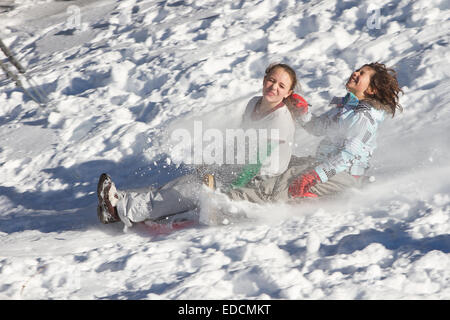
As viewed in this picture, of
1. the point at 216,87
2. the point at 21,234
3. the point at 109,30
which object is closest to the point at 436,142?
the point at 216,87

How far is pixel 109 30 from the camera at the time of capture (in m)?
7.81

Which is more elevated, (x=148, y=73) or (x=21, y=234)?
(x=148, y=73)

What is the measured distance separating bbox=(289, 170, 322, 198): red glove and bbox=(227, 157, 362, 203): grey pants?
6cm

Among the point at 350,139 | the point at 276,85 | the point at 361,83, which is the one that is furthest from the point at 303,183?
the point at 361,83

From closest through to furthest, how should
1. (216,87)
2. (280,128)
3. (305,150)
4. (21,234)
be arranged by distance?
(280,128), (21,234), (305,150), (216,87)

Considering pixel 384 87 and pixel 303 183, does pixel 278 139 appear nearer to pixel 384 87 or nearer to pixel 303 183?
pixel 303 183

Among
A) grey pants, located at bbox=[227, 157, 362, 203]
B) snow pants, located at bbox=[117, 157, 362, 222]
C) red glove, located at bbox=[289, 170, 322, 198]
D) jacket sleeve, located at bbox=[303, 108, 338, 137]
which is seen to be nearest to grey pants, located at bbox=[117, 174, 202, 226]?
snow pants, located at bbox=[117, 157, 362, 222]

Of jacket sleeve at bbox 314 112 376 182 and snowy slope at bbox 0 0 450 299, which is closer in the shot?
snowy slope at bbox 0 0 450 299

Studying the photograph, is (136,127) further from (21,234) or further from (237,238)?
(237,238)

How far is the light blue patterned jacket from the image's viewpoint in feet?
11.0

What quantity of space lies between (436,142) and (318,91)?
5.13ft

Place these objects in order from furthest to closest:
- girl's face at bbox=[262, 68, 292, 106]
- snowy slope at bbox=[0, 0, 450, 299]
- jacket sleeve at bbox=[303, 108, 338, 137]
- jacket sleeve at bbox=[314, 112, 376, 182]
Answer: jacket sleeve at bbox=[303, 108, 338, 137], girl's face at bbox=[262, 68, 292, 106], jacket sleeve at bbox=[314, 112, 376, 182], snowy slope at bbox=[0, 0, 450, 299]

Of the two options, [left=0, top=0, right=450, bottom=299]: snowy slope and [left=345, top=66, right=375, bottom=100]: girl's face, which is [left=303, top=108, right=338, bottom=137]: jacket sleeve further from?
[left=0, top=0, right=450, bottom=299]: snowy slope

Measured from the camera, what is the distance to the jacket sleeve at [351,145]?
3.34 meters
